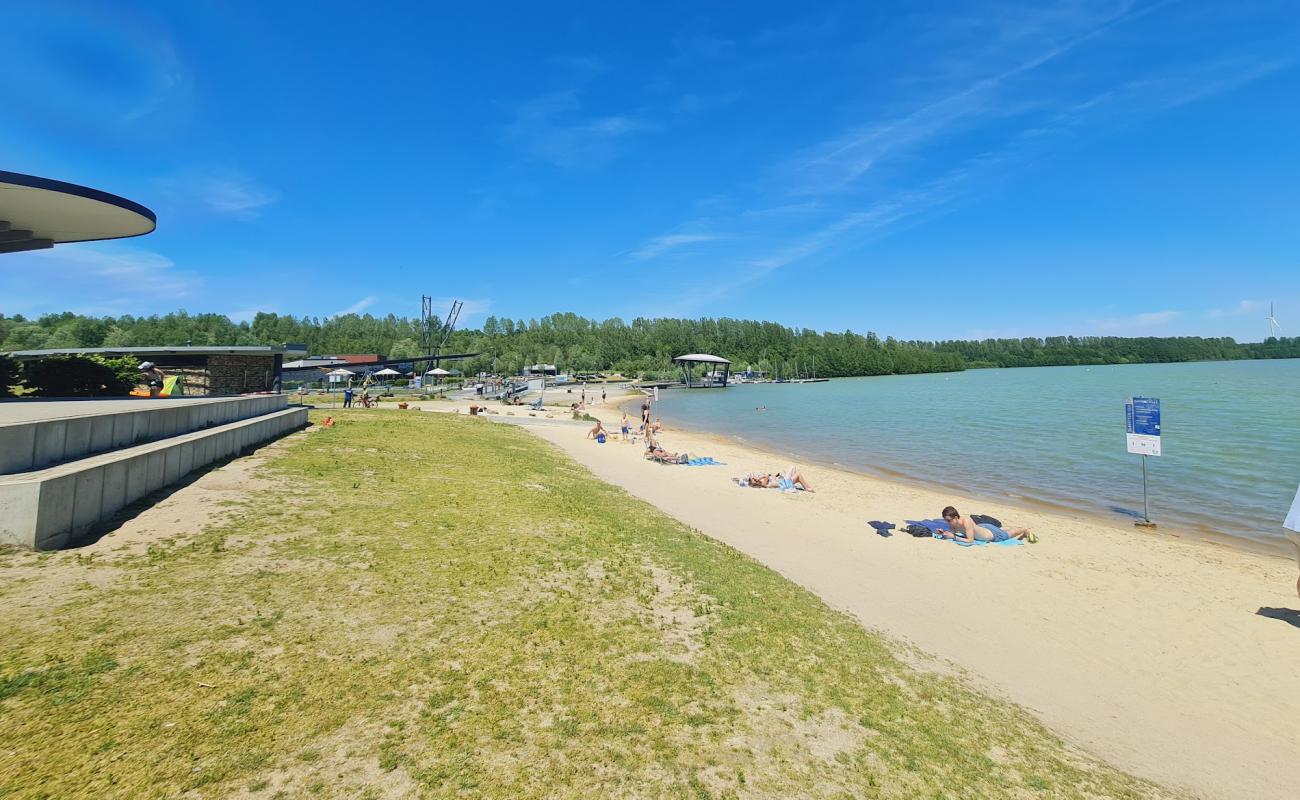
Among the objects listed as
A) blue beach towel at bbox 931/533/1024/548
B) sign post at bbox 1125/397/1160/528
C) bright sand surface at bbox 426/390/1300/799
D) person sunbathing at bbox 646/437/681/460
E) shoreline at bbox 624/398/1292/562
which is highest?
sign post at bbox 1125/397/1160/528

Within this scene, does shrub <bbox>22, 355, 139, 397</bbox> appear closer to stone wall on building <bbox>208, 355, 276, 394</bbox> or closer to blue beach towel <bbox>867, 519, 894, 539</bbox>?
stone wall on building <bbox>208, 355, 276, 394</bbox>

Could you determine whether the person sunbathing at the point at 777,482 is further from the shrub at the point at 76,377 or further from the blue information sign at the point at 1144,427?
the shrub at the point at 76,377

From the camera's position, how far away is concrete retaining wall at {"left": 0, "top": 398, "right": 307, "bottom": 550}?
17.3 feet

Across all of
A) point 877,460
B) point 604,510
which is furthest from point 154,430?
point 877,460

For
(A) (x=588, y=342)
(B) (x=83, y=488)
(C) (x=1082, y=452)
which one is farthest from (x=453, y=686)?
(A) (x=588, y=342)

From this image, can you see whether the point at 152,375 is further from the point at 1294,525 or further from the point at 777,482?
the point at 1294,525

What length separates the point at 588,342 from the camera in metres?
152

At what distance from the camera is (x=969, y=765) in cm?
408

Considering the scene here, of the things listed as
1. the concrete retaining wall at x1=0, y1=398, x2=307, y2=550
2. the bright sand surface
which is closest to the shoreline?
the bright sand surface

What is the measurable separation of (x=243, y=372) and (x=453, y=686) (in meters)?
29.9

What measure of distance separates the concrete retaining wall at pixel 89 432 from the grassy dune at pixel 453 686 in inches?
73.6

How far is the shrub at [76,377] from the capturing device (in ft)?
50.4

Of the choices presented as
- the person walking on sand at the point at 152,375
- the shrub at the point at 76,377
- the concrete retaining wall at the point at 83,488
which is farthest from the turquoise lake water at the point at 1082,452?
the person walking on sand at the point at 152,375

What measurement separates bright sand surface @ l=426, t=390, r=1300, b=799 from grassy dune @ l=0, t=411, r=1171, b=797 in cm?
107
